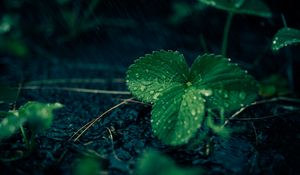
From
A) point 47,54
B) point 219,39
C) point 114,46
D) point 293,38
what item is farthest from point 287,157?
point 47,54

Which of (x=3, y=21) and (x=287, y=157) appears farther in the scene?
(x=3, y=21)

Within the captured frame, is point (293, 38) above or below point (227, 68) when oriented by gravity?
above

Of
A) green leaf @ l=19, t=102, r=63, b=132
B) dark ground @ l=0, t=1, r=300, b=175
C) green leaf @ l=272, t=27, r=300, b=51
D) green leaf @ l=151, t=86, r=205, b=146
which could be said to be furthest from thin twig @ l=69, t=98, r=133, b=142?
green leaf @ l=272, t=27, r=300, b=51

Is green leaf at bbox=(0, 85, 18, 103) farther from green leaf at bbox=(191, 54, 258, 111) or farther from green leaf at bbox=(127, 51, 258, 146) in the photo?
green leaf at bbox=(191, 54, 258, 111)

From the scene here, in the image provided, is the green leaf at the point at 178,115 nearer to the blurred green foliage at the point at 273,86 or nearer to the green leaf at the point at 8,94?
the blurred green foliage at the point at 273,86

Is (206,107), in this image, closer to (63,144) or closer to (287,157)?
(287,157)

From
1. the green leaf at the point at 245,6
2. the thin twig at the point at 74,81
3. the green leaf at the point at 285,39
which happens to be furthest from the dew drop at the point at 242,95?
the thin twig at the point at 74,81
